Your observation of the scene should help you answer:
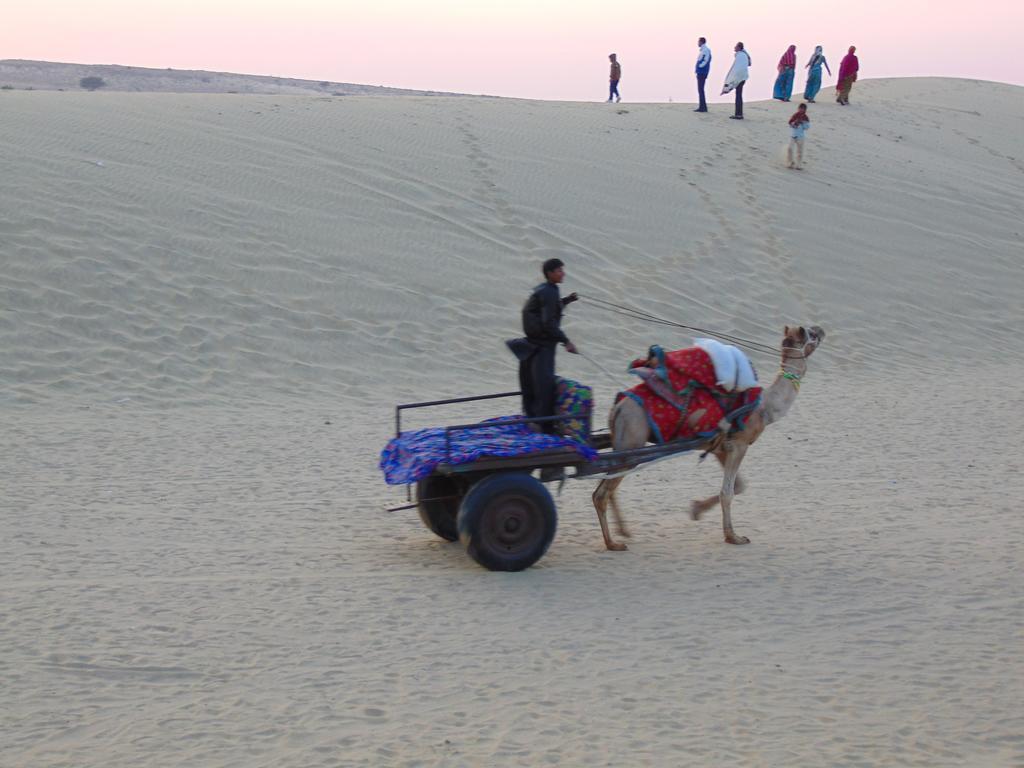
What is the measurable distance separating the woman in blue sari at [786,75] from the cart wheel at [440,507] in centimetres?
2738

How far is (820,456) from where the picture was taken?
11.8m

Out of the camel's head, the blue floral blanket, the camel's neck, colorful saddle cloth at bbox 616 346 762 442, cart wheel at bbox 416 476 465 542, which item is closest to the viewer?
the blue floral blanket

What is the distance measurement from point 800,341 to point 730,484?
1.19 meters

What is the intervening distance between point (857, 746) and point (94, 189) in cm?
1665

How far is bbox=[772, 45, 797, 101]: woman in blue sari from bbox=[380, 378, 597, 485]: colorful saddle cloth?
1069 inches

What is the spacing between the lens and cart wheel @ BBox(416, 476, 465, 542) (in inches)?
333

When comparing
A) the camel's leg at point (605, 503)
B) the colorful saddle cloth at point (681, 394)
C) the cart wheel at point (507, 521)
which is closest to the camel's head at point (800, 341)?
the colorful saddle cloth at point (681, 394)

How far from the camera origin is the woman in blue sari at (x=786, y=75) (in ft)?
108

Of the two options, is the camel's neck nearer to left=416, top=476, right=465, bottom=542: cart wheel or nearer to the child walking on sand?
left=416, top=476, right=465, bottom=542: cart wheel

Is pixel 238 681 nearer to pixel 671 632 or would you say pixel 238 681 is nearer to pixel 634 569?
pixel 671 632

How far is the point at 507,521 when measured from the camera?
7746 mm

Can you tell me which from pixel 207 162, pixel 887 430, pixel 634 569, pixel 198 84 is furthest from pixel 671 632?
pixel 198 84

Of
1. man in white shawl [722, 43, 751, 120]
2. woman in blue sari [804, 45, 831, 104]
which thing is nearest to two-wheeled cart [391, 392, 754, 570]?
man in white shawl [722, 43, 751, 120]

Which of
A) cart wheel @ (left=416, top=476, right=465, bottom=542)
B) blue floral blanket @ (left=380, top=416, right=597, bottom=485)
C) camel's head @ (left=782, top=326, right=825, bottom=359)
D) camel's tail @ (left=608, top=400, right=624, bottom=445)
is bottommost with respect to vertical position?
cart wheel @ (left=416, top=476, right=465, bottom=542)
